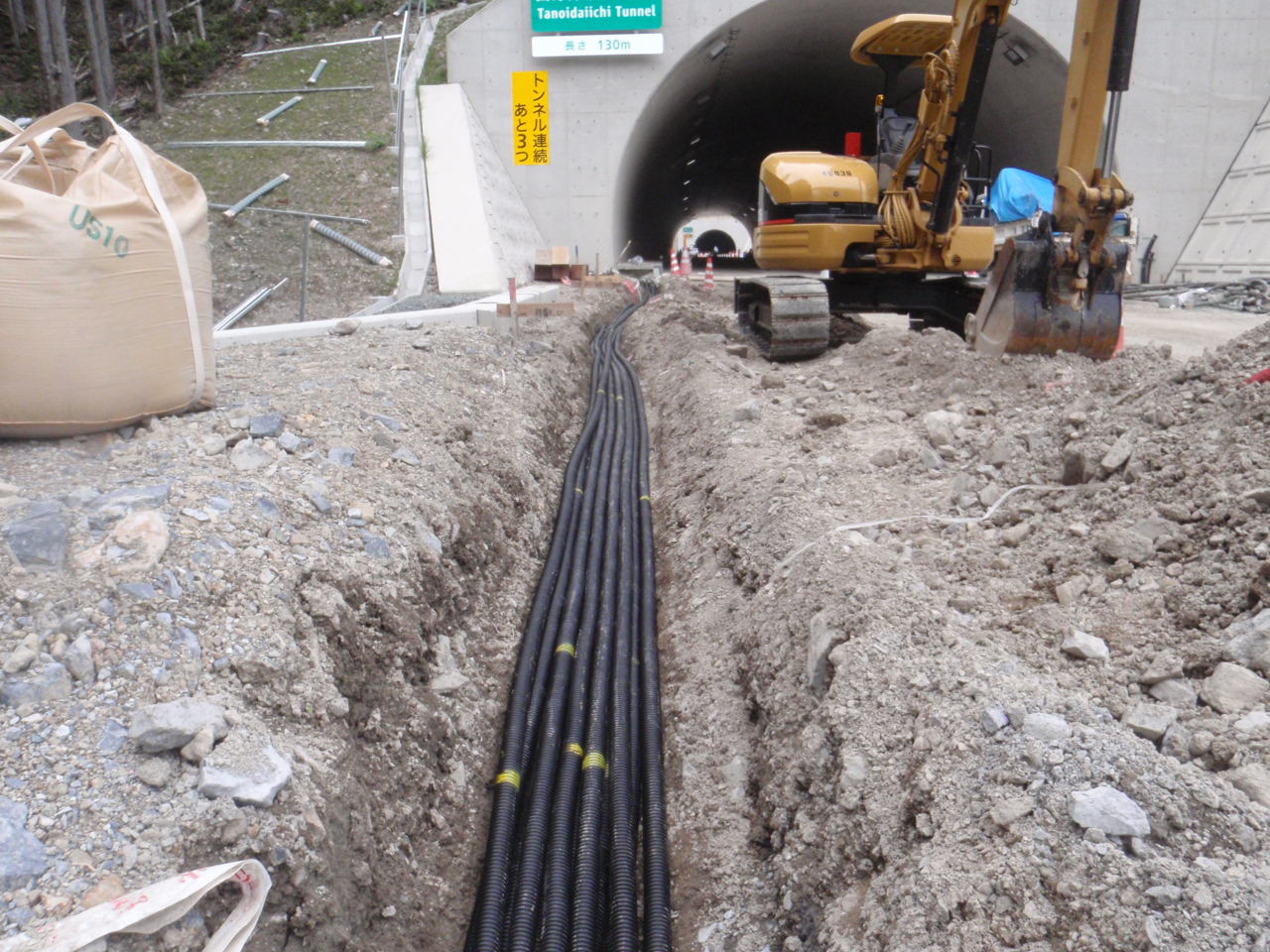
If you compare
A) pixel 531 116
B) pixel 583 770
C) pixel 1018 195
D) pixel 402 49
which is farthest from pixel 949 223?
pixel 402 49

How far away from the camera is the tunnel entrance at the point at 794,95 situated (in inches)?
634

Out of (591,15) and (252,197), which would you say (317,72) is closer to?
(252,197)

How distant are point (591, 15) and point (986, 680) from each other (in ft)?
53.2

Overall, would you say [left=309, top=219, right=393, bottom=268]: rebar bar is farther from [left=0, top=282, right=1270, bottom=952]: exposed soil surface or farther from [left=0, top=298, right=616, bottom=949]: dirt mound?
[left=0, top=298, right=616, bottom=949]: dirt mound

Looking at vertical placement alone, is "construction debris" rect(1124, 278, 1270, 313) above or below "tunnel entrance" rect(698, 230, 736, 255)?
above

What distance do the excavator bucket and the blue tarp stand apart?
30.0 feet

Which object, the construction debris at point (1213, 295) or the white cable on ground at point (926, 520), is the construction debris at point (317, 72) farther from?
the white cable on ground at point (926, 520)

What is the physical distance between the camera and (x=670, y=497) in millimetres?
5621

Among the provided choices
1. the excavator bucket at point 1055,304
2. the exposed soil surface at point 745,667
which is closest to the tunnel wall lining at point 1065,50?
the excavator bucket at point 1055,304

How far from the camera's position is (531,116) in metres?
16.7

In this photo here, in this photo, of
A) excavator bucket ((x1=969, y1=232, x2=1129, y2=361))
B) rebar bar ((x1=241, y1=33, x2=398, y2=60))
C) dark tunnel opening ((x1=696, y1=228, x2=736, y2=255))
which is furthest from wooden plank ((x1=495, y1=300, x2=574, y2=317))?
dark tunnel opening ((x1=696, y1=228, x2=736, y2=255))

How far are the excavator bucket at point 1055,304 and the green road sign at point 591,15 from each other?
12068 millimetres

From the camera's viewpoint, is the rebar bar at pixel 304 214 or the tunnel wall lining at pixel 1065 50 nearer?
the rebar bar at pixel 304 214

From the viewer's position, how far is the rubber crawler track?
266 centimetres
